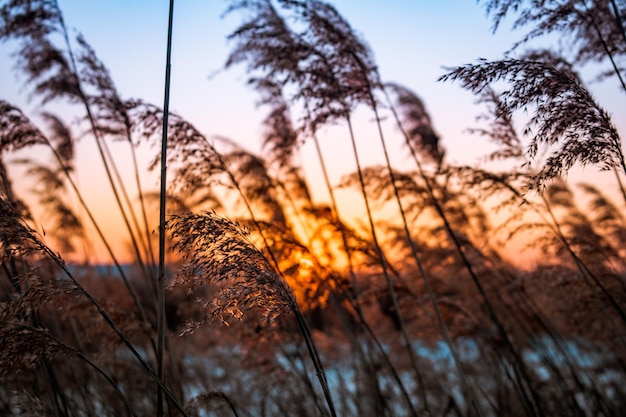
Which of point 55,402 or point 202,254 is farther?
point 55,402

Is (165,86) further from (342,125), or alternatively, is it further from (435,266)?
(435,266)

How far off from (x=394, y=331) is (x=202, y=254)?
20.4 ft

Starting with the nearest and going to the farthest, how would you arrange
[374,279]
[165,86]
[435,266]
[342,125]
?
[165,86] < [342,125] < [374,279] < [435,266]

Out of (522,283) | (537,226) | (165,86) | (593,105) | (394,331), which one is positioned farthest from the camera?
(394,331)

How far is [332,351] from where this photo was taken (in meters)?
6.88

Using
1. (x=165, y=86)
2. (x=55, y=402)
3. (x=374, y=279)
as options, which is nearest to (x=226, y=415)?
(x=374, y=279)

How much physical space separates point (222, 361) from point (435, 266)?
9.50ft

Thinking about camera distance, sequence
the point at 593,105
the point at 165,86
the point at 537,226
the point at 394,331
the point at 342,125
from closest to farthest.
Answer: the point at 165,86 < the point at 593,105 < the point at 342,125 < the point at 537,226 < the point at 394,331

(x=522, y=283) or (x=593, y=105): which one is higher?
(x=593, y=105)

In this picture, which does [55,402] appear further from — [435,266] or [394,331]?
[394,331]

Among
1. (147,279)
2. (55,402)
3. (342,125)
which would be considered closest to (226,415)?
(147,279)

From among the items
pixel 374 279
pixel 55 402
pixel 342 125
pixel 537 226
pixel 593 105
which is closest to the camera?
pixel 593 105

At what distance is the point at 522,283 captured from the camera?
4.81 m

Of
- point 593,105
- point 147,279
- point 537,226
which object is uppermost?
point 147,279
